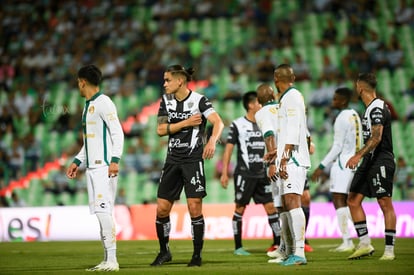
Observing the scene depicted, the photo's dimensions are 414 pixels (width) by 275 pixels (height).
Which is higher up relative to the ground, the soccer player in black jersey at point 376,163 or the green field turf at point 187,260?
the soccer player in black jersey at point 376,163

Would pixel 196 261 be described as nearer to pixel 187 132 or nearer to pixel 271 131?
pixel 187 132

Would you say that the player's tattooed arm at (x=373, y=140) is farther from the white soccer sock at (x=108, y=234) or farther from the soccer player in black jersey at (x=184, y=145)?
the white soccer sock at (x=108, y=234)

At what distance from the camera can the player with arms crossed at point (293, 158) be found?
11453mm

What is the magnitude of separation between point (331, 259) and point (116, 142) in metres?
4.10

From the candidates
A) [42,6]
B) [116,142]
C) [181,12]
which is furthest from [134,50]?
[116,142]

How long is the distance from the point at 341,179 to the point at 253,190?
5.26 feet

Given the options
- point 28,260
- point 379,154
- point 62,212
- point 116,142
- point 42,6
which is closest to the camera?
point 116,142

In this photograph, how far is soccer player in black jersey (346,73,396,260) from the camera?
1262 cm

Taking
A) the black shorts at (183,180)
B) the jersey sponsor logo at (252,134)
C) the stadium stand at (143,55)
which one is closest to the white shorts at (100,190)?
the black shorts at (183,180)

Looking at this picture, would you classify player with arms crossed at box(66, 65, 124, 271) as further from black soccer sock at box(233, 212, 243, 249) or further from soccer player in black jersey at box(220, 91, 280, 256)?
soccer player in black jersey at box(220, 91, 280, 256)

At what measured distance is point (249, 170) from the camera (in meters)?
15.6

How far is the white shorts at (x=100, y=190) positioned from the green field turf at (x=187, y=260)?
2.84ft

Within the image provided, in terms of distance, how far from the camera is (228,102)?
88.1 feet

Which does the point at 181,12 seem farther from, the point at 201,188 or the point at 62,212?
the point at 201,188
